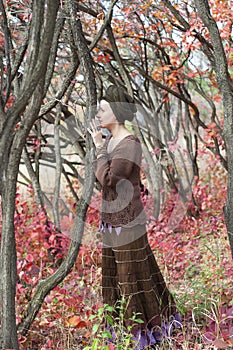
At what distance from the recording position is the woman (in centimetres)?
311

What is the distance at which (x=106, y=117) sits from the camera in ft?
10.4

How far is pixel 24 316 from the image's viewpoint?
335cm

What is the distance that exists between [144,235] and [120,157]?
1.93ft

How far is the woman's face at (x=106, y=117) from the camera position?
3162 millimetres

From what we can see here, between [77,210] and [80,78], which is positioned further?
[80,78]

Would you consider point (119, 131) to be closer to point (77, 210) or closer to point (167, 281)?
point (77, 210)

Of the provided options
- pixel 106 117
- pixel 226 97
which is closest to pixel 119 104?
pixel 106 117

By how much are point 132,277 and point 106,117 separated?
1.04m

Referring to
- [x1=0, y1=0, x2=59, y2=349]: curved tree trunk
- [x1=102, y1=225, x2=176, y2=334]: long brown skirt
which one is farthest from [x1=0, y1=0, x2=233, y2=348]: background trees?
[x1=102, y1=225, x2=176, y2=334]: long brown skirt

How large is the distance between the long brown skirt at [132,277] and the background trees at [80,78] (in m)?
0.26

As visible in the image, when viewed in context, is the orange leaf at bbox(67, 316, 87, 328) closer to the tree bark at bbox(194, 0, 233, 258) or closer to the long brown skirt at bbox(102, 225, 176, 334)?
the long brown skirt at bbox(102, 225, 176, 334)

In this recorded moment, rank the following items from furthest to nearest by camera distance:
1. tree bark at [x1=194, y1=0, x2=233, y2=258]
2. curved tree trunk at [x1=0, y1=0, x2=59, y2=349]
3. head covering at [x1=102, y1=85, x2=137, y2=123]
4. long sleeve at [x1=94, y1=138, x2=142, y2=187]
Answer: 1. head covering at [x1=102, y1=85, x2=137, y2=123]
2. long sleeve at [x1=94, y1=138, x2=142, y2=187]
3. tree bark at [x1=194, y1=0, x2=233, y2=258]
4. curved tree trunk at [x1=0, y1=0, x2=59, y2=349]

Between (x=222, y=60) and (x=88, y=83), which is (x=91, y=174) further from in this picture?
(x=222, y=60)

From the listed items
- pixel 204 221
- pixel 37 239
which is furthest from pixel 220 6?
pixel 37 239
